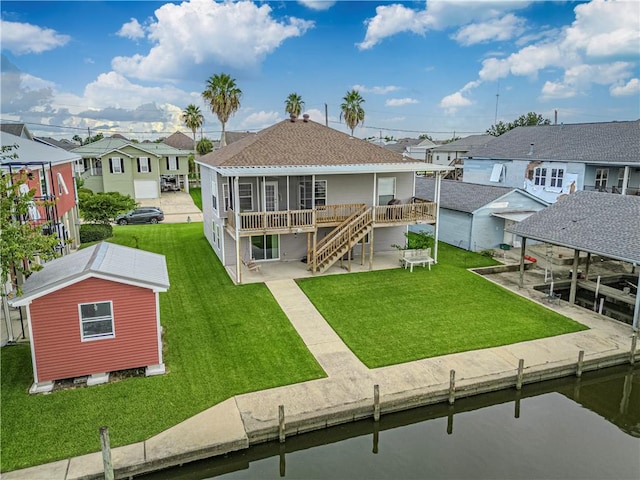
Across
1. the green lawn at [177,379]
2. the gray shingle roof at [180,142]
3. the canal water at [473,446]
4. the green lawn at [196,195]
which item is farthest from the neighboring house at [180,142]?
the canal water at [473,446]

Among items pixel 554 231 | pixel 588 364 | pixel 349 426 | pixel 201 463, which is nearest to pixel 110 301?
pixel 201 463

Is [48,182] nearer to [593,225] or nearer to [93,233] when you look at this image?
[93,233]

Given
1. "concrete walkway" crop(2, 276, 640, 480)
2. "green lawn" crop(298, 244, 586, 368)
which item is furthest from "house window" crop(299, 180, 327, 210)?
"concrete walkway" crop(2, 276, 640, 480)

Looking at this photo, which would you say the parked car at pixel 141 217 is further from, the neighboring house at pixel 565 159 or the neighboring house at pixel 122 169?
the neighboring house at pixel 565 159

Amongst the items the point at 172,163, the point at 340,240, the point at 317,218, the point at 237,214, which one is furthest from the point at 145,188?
the point at 340,240

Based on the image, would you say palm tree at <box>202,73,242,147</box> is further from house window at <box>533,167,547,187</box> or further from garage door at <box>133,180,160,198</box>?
house window at <box>533,167,547,187</box>

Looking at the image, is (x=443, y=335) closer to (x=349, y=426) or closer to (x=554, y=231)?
(x=349, y=426)
